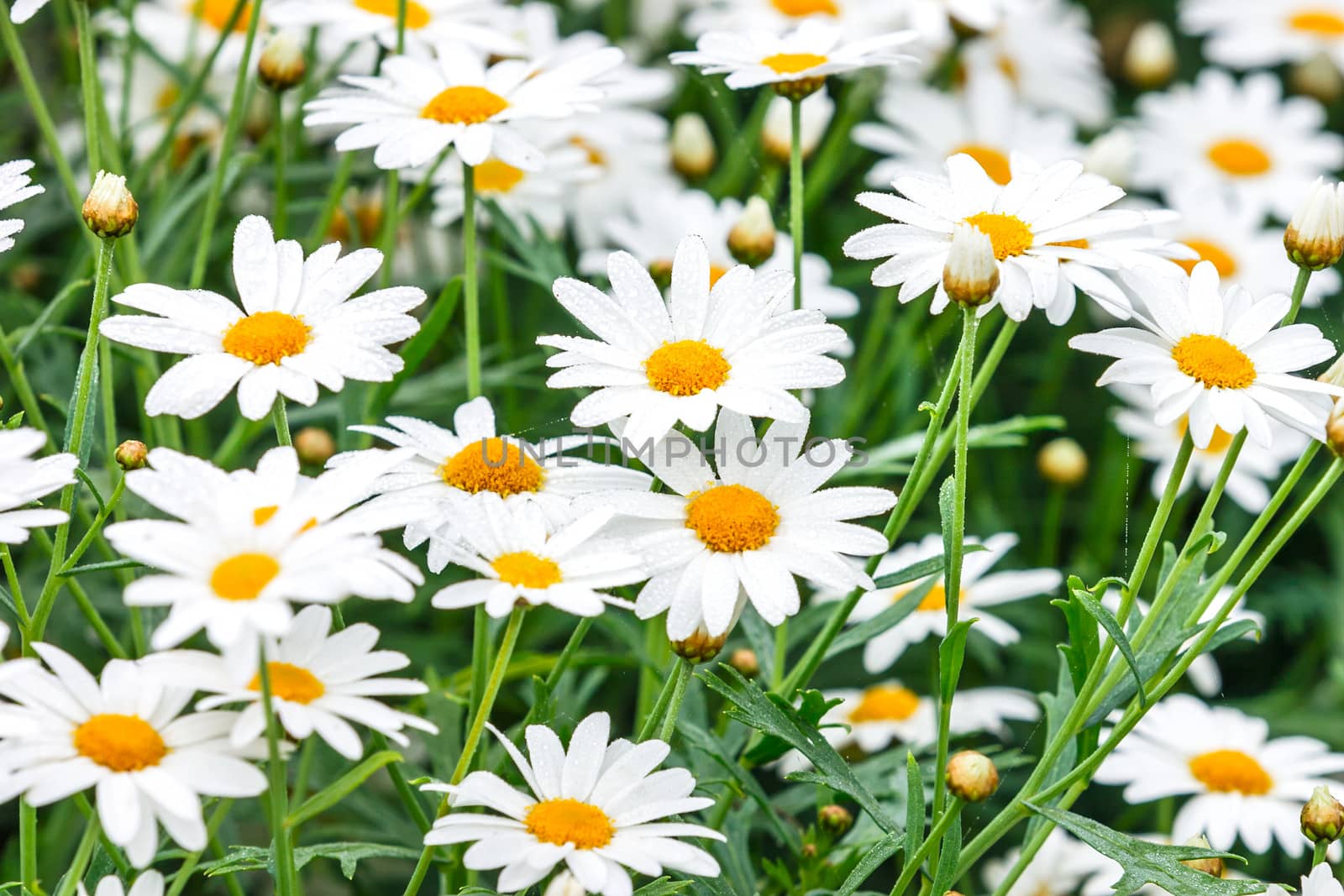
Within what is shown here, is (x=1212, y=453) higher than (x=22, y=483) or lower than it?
lower

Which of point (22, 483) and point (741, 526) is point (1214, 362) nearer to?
point (741, 526)

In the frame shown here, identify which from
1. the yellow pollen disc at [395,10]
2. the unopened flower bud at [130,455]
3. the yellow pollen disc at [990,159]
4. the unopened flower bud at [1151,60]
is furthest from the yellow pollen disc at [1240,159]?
the unopened flower bud at [130,455]

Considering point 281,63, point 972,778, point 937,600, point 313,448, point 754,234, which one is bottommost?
point 937,600

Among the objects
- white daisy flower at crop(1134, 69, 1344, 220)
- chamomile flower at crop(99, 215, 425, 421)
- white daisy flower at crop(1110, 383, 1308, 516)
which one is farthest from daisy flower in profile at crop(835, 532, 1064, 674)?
white daisy flower at crop(1134, 69, 1344, 220)

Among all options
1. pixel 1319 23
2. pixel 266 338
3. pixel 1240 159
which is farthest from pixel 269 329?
pixel 1319 23

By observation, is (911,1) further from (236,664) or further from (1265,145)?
(236,664)

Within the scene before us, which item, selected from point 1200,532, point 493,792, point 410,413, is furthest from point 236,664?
point 410,413

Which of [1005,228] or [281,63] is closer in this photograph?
→ [1005,228]
